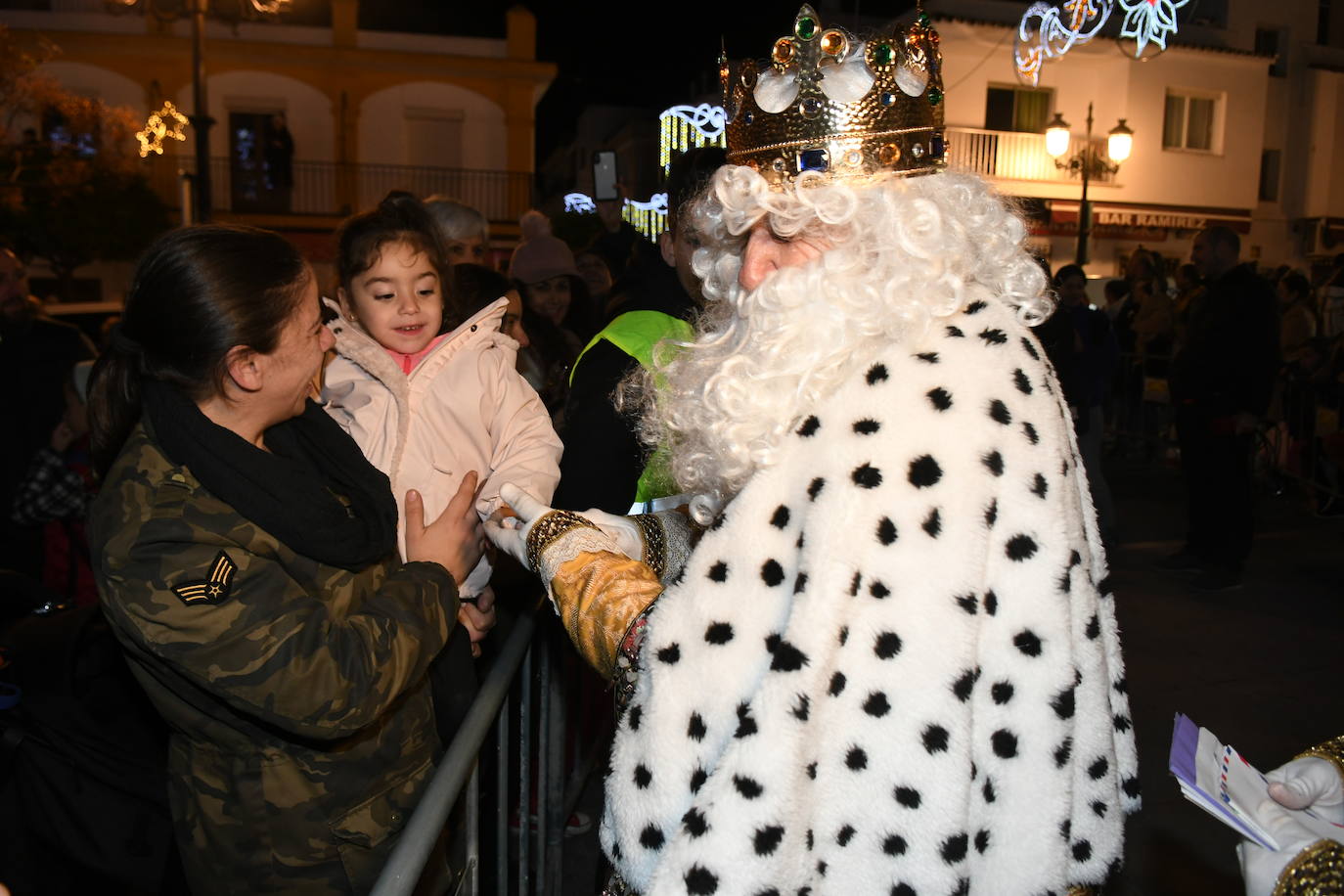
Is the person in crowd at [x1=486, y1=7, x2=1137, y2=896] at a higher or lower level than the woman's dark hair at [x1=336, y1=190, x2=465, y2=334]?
lower

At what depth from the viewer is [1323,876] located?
5.11 feet

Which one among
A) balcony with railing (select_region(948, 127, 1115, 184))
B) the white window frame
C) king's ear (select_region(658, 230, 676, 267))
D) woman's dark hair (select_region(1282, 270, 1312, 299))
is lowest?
king's ear (select_region(658, 230, 676, 267))

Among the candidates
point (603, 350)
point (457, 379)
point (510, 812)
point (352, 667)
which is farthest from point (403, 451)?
point (510, 812)

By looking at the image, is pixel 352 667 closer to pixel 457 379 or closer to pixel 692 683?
pixel 692 683

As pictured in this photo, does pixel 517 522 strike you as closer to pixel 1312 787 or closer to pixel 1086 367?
pixel 1312 787

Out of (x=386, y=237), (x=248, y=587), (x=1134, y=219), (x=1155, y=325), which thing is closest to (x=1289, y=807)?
(x=248, y=587)

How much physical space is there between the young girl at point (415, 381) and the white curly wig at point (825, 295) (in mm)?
1246

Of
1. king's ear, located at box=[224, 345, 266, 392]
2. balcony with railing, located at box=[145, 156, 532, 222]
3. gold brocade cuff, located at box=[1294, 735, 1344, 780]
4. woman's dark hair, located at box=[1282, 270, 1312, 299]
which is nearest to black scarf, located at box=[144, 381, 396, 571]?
king's ear, located at box=[224, 345, 266, 392]

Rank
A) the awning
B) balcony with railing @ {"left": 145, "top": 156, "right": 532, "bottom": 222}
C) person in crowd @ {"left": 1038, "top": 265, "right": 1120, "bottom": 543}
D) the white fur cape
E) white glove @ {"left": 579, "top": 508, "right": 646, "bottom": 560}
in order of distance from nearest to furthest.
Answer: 1. the white fur cape
2. white glove @ {"left": 579, "top": 508, "right": 646, "bottom": 560}
3. person in crowd @ {"left": 1038, "top": 265, "right": 1120, "bottom": 543}
4. the awning
5. balcony with railing @ {"left": 145, "top": 156, "right": 532, "bottom": 222}

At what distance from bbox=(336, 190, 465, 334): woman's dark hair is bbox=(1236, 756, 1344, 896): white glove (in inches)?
97.6

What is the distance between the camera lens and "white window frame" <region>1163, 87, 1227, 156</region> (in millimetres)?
22672

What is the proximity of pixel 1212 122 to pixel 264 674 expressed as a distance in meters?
27.2

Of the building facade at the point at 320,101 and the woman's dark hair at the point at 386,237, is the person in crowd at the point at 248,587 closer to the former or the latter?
the woman's dark hair at the point at 386,237

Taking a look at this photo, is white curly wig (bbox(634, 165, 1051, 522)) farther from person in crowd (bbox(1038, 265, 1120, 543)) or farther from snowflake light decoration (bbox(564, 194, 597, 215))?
snowflake light decoration (bbox(564, 194, 597, 215))
